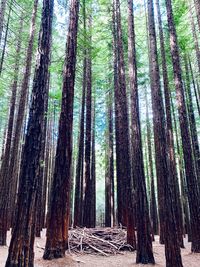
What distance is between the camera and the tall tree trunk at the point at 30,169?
14.0 ft

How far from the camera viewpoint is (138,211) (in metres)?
7.25

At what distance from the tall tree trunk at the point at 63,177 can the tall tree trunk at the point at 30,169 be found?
1967 mm

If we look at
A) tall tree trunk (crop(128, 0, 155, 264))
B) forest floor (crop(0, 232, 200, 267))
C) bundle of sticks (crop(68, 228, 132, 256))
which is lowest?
forest floor (crop(0, 232, 200, 267))

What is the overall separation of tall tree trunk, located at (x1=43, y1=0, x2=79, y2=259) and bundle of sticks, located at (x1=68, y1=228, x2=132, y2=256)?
2.17 metres

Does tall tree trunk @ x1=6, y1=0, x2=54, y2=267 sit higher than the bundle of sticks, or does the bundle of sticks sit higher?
tall tree trunk @ x1=6, y1=0, x2=54, y2=267

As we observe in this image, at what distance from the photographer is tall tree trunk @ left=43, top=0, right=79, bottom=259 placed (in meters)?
6.61

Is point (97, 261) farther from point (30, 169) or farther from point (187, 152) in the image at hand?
point (30, 169)

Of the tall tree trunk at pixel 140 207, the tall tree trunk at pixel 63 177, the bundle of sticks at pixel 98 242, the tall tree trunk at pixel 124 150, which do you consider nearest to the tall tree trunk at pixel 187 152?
the tall tree trunk at pixel 124 150

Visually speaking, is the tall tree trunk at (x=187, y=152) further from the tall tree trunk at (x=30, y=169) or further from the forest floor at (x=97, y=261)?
the tall tree trunk at (x=30, y=169)

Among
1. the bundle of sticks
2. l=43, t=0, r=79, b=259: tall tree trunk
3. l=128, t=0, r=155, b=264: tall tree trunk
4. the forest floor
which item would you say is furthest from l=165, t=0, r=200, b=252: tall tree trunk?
l=43, t=0, r=79, b=259: tall tree trunk

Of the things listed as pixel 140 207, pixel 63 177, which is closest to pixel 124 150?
pixel 140 207

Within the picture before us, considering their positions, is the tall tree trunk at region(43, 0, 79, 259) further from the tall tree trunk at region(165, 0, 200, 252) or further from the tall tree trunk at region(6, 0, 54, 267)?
the tall tree trunk at region(165, 0, 200, 252)

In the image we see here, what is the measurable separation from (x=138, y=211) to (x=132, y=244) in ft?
8.09

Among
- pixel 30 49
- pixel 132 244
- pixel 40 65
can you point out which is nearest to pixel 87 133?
pixel 30 49
